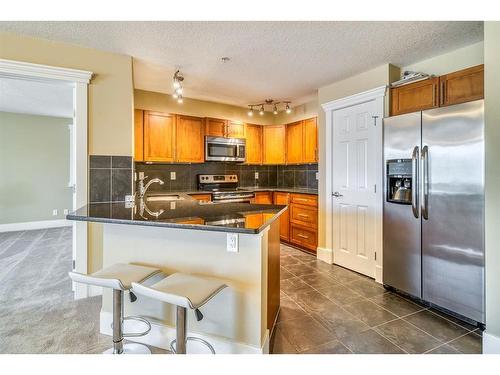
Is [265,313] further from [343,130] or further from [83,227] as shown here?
[343,130]

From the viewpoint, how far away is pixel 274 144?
205 inches

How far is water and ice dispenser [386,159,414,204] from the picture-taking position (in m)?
2.61

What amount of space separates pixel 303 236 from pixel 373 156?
1709mm

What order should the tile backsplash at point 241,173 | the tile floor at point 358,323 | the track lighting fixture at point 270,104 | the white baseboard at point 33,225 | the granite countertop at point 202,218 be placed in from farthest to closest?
1. the white baseboard at point 33,225
2. the track lighting fixture at point 270,104
3. the tile backsplash at point 241,173
4. the tile floor at point 358,323
5. the granite countertop at point 202,218

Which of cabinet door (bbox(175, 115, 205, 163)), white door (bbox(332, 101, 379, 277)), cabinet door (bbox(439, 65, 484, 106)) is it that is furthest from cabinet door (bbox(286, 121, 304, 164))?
cabinet door (bbox(439, 65, 484, 106))

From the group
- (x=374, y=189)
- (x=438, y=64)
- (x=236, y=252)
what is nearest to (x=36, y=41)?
(x=236, y=252)

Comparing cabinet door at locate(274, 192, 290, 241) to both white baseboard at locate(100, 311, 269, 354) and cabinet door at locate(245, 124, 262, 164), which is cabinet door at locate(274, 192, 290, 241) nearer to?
cabinet door at locate(245, 124, 262, 164)

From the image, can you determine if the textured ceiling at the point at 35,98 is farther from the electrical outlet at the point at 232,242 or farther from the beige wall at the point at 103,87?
the electrical outlet at the point at 232,242

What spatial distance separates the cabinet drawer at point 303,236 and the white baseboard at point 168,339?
244cm

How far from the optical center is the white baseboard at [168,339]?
1.69 m

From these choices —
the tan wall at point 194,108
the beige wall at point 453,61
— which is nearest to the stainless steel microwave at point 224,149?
the tan wall at point 194,108

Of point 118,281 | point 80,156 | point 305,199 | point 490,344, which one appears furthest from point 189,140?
point 490,344

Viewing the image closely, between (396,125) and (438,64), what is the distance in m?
0.89

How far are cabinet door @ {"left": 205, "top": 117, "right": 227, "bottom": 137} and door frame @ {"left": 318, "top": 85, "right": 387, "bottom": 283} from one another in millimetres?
1798
